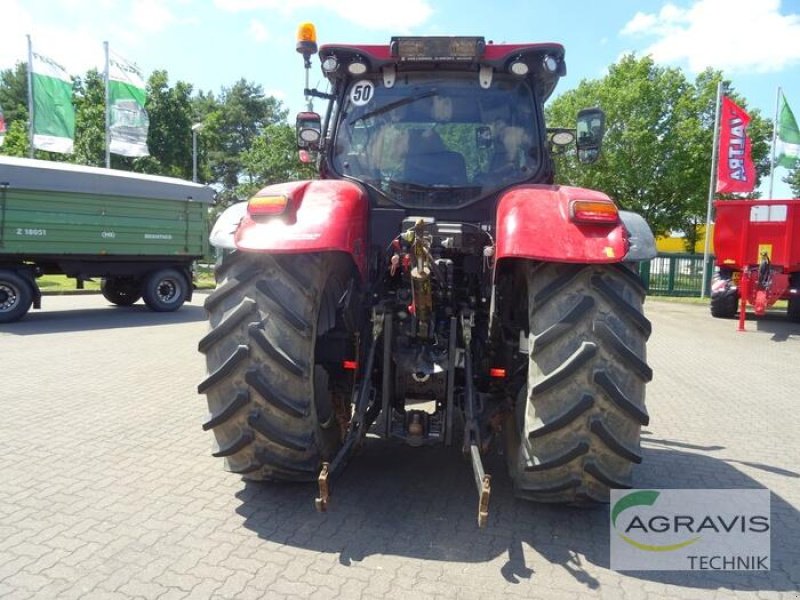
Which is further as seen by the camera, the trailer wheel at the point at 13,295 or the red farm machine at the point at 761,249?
the red farm machine at the point at 761,249

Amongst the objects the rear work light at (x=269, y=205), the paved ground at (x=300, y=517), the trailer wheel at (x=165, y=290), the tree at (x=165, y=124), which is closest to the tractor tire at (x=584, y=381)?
the paved ground at (x=300, y=517)

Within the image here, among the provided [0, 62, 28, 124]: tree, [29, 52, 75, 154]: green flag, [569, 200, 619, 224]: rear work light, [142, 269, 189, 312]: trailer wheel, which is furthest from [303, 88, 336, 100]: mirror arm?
[0, 62, 28, 124]: tree

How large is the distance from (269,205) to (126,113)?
20.2 m

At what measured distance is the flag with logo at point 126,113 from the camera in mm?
20234

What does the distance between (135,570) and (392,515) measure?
132cm

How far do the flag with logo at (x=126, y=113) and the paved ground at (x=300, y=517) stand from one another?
53.8 ft

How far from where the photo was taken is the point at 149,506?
137 inches

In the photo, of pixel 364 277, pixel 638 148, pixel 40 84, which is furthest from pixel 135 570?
pixel 638 148

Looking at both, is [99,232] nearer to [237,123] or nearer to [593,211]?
[593,211]

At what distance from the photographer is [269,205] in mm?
3240

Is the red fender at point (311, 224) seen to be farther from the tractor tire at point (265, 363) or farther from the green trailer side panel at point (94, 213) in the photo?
the green trailer side panel at point (94, 213)

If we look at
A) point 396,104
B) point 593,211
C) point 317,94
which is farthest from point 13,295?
point 593,211

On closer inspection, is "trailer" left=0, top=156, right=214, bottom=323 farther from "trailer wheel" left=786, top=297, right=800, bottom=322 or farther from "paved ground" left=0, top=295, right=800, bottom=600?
"trailer wheel" left=786, top=297, right=800, bottom=322

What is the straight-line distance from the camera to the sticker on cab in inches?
169
